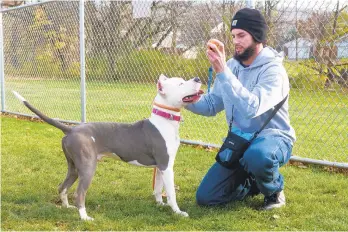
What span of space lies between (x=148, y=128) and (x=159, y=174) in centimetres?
43

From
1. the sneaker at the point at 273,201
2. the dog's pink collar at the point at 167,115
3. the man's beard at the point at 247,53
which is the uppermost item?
the man's beard at the point at 247,53

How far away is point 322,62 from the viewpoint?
4.93 metres

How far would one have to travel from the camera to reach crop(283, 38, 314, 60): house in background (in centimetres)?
499

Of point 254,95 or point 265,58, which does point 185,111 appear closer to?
point 265,58

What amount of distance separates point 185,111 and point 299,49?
2.89m

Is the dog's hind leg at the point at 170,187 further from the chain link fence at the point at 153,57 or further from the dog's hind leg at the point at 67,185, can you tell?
the chain link fence at the point at 153,57

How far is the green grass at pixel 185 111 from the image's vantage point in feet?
18.2

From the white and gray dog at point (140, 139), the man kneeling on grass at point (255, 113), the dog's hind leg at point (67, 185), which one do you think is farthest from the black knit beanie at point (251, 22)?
the dog's hind leg at point (67, 185)

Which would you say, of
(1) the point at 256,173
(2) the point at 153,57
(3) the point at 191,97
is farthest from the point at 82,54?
(1) the point at 256,173

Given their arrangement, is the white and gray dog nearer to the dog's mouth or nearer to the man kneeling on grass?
the dog's mouth

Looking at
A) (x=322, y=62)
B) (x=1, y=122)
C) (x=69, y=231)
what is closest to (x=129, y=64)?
(x=1, y=122)

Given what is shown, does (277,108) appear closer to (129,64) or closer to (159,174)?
(159,174)

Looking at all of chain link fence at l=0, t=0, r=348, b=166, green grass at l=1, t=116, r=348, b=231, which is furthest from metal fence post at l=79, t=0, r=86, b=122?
A: green grass at l=1, t=116, r=348, b=231

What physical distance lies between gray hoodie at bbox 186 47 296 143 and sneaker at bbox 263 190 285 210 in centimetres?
48
